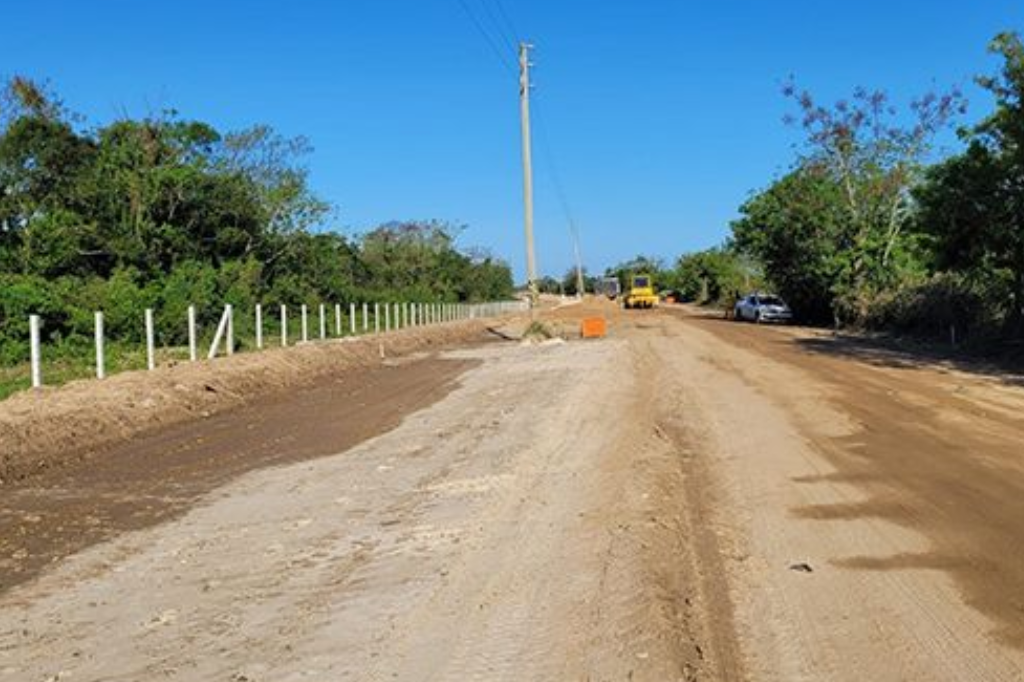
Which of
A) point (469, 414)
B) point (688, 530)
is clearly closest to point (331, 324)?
point (469, 414)

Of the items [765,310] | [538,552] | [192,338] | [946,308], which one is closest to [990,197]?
[946,308]

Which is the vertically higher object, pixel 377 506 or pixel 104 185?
pixel 104 185

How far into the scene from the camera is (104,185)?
43438 mm

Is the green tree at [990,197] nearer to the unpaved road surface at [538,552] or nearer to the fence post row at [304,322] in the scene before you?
the fence post row at [304,322]

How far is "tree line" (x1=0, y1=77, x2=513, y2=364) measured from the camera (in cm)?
3425

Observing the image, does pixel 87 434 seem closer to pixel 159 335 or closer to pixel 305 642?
pixel 305 642

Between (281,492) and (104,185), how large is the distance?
123 ft

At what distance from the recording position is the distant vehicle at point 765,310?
54.1 metres

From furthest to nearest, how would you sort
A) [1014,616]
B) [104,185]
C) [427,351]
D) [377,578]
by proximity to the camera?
[104,185], [427,351], [377,578], [1014,616]

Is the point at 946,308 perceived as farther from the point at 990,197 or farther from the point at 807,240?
the point at 807,240

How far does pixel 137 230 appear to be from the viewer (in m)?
43.2

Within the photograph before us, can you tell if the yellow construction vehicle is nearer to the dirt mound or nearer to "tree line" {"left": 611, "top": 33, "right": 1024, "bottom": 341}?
"tree line" {"left": 611, "top": 33, "right": 1024, "bottom": 341}

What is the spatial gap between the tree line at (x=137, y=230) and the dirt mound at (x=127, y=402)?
443 inches

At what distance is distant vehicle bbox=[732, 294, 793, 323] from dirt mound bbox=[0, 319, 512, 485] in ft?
109
